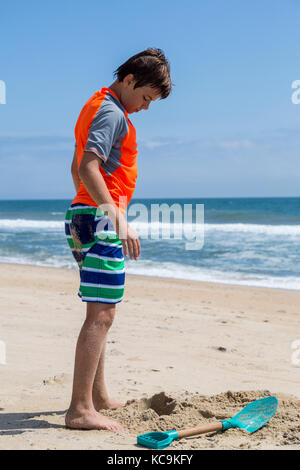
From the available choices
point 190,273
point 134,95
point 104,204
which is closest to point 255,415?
point 104,204

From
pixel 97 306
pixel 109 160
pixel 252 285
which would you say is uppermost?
pixel 109 160

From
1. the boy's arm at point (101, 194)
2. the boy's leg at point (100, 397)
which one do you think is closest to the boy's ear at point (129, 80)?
the boy's arm at point (101, 194)

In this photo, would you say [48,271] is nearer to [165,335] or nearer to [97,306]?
[165,335]

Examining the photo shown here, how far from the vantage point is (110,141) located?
2.42m

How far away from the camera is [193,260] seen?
12609mm

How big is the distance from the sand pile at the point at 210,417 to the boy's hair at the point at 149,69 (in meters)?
1.70

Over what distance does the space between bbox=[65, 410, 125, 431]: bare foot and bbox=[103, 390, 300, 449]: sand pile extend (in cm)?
11

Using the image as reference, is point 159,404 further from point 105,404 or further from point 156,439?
point 156,439

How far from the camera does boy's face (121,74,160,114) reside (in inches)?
102

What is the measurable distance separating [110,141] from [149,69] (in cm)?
43

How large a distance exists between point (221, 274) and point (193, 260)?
211 centimetres

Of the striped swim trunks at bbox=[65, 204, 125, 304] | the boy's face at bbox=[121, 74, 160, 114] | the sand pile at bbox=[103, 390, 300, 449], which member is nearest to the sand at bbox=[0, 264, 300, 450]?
the sand pile at bbox=[103, 390, 300, 449]

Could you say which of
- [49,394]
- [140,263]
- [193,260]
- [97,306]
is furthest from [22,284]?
[97,306]

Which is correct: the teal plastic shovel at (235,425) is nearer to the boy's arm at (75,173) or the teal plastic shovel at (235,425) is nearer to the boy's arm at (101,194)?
the boy's arm at (101,194)
